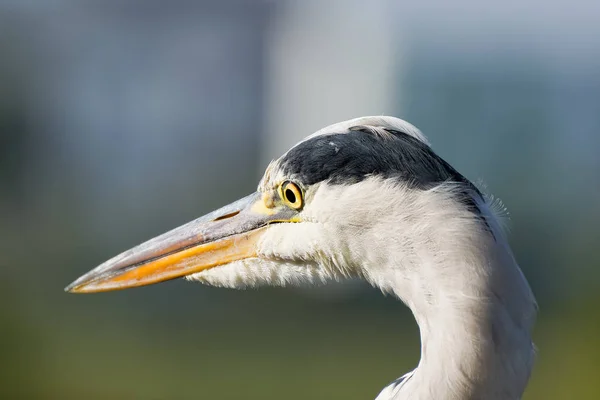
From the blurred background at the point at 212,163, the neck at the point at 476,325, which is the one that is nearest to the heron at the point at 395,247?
the neck at the point at 476,325

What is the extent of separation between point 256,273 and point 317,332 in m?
5.21

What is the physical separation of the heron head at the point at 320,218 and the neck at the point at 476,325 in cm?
6

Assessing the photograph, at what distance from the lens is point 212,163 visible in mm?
7023

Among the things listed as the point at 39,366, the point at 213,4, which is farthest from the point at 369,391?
the point at 213,4

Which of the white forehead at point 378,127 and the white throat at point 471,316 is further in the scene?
the white forehead at point 378,127

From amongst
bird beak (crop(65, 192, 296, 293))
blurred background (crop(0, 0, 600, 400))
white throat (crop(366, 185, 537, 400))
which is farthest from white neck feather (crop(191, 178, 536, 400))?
blurred background (crop(0, 0, 600, 400))

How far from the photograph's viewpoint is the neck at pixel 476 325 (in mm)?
944

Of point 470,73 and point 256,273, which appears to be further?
point 470,73

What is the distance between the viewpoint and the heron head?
3.37ft

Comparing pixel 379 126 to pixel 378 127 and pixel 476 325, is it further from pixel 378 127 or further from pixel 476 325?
pixel 476 325

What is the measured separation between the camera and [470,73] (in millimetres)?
6531

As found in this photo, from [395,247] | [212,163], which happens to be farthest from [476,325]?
[212,163]

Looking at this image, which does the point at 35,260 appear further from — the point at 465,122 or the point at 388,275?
the point at 388,275

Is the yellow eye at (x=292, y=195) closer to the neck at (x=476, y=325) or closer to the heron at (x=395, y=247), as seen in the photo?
the heron at (x=395, y=247)
